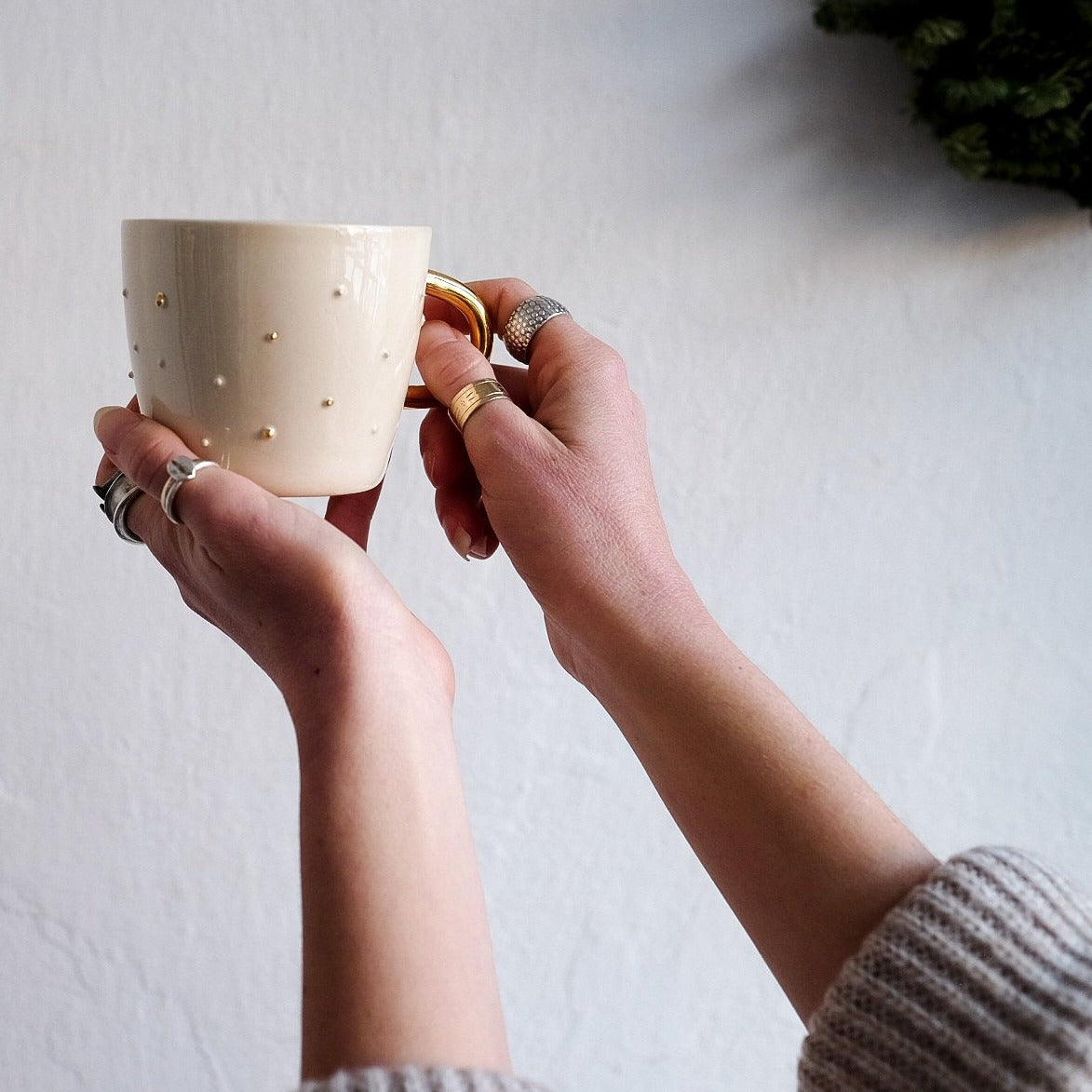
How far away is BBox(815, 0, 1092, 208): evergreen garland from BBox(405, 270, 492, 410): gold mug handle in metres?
0.36

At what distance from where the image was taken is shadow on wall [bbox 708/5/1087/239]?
83 cm

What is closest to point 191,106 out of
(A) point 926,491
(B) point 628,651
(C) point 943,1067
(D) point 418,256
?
(D) point 418,256

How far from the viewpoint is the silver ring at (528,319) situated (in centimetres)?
66

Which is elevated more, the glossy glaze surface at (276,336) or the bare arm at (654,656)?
the glossy glaze surface at (276,336)

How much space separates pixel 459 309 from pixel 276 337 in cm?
16

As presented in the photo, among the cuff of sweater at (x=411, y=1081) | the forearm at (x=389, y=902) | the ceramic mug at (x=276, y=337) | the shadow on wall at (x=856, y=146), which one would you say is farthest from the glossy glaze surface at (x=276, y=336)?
the shadow on wall at (x=856, y=146)

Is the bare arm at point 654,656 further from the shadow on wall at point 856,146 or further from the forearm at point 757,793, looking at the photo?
the shadow on wall at point 856,146

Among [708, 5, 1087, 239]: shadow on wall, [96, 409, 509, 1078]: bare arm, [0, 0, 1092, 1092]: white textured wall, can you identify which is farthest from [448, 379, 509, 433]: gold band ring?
[708, 5, 1087, 239]: shadow on wall

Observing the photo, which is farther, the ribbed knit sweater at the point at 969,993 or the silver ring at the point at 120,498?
the silver ring at the point at 120,498

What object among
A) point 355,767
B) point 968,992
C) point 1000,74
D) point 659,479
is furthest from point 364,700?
point 1000,74

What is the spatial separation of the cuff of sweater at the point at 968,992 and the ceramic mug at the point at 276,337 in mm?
309

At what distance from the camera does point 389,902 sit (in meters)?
0.41

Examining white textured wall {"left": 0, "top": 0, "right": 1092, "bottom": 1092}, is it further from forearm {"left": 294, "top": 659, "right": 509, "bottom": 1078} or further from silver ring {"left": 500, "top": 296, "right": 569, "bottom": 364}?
forearm {"left": 294, "top": 659, "right": 509, "bottom": 1078}

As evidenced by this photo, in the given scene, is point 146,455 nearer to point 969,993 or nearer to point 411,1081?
point 411,1081
